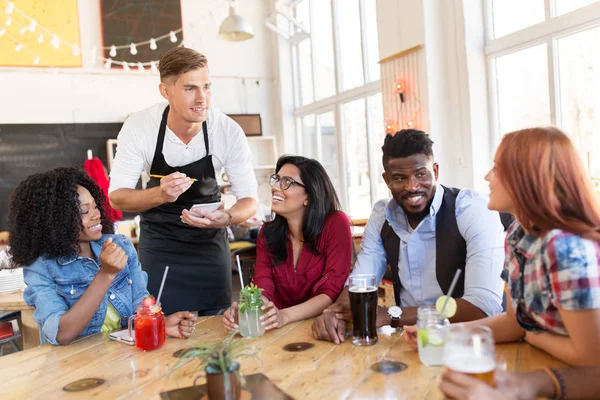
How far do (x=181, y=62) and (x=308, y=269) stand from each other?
1.15m

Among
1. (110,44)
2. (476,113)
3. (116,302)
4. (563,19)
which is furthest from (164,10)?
(116,302)

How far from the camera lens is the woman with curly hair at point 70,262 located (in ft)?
5.98

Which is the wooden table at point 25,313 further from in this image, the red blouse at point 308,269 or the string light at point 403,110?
the string light at point 403,110

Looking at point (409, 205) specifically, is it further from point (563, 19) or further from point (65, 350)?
point (563, 19)

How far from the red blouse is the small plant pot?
1077mm

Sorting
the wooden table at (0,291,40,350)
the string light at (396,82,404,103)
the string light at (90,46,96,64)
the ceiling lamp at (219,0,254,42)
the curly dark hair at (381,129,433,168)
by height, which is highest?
the string light at (90,46,96,64)

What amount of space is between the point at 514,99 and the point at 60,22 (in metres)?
6.08

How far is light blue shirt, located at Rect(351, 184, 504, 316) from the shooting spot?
75.9 inches

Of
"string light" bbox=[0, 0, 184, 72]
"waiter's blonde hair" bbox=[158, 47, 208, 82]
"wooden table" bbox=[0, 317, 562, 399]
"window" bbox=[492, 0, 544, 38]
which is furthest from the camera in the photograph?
"string light" bbox=[0, 0, 184, 72]

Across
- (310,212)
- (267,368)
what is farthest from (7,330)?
(267,368)

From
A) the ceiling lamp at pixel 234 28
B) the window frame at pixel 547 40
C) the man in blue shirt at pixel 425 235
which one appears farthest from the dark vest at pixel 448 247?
the ceiling lamp at pixel 234 28

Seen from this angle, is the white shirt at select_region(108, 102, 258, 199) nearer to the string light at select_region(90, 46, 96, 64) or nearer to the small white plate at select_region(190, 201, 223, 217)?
the small white plate at select_region(190, 201, 223, 217)

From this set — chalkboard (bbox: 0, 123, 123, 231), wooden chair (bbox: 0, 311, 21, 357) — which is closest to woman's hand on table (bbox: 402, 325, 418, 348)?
wooden chair (bbox: 0, 311, 21, 357)

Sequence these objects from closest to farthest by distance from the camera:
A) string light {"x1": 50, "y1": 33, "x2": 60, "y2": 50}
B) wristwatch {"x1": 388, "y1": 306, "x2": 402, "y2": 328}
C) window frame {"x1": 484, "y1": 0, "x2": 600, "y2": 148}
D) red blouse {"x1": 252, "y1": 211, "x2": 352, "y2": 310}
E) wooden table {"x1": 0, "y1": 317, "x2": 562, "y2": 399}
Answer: wooden table {"x1": 0, "y1": 317, "x2": 562, "y2": 399} < wristwatch {"x1": 388, "y1": 306, "x2": 402, "y2": 328} < red blouse {"x1": 252, "y1": 211, "x2": 352, "y2": 310} < window frame {"x1": 484, "y1": 0, "x2": 600, "y2": 148} < string light {"x1": 50, "y1": 33, "x2": 60, "y2": 50}
